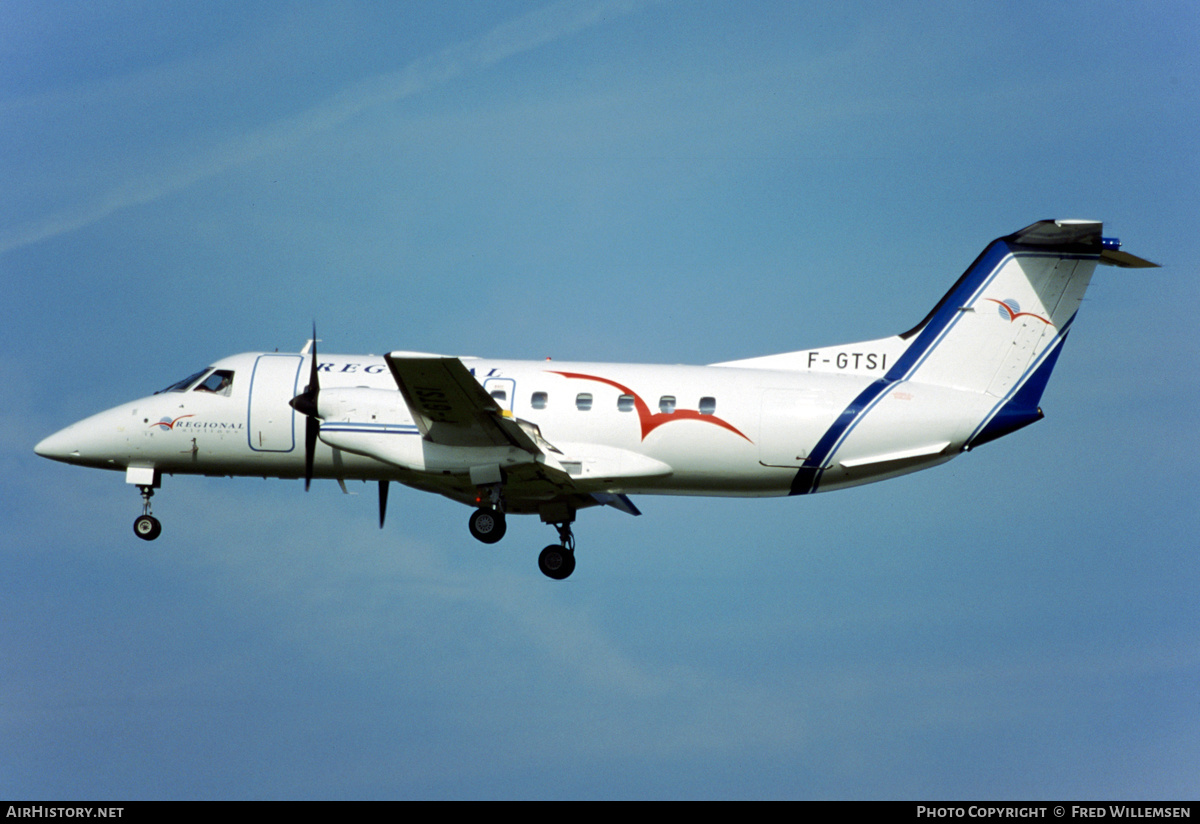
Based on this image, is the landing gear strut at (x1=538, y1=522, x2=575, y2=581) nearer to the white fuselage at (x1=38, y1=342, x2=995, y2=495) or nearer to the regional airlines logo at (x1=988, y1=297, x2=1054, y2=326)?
the white fuselage at (x1=38, y1=342, x2=995, y2=495)

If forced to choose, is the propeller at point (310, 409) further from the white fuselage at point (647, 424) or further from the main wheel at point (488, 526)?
the main wheel at point (488, 526)

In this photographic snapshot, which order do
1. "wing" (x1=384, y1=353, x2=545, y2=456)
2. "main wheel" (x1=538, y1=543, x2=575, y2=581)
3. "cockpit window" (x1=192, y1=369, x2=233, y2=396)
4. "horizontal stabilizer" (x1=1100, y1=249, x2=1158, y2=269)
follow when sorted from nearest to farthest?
1. "wing" (x1=384, y1=353, x2=545, y2=456)
2. "horizontal stabilizer" (x1=1100, y1=249, x2=1158, y2=269)
3. "cockpit window" (x1=192, y1=369, x2=233, y2=396)
4. "main wheel" (x1=538, y1=543, x2=575, y2=581)

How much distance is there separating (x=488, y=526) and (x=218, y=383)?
5.44 metres

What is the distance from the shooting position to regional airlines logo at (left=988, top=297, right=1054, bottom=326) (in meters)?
22.8

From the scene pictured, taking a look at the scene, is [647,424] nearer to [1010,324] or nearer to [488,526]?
[488,526]

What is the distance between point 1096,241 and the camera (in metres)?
22.2

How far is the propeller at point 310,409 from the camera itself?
22.3m

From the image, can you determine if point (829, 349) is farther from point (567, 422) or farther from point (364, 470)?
point (364, 470)

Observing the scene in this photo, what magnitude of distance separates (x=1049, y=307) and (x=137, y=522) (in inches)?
641

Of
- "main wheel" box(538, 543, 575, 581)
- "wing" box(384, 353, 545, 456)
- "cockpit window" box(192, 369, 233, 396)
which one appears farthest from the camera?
"main wheel" box(538, 543, 575, 581)

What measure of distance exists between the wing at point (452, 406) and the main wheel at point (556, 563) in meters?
2.82

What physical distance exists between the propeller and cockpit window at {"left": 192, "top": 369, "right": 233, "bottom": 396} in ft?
4.79

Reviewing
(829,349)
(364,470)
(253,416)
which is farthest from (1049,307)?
(253,416)

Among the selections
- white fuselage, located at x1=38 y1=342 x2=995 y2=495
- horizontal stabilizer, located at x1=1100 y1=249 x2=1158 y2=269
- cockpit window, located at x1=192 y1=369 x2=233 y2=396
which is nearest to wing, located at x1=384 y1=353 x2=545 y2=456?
white fuselage, located at x1=38 y1=342 x2=995 y2=495
